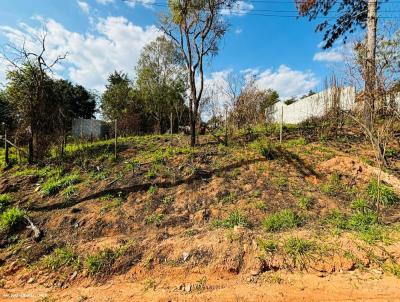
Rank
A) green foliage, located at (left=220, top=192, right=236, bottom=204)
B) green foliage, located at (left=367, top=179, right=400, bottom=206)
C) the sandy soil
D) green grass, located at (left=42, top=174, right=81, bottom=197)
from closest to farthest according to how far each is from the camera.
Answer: the sandy soil, green foliage, located at (left=367, top=179, right=400, bottom=206), green foliage, located at (left=220, top=192, right=236, bottom=204), green grass, located at (left=42, top=174, right=81, bottom=197)

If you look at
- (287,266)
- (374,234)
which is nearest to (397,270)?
(374,234)

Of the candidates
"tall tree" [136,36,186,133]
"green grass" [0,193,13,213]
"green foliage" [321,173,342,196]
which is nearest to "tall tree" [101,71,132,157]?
"tall tree" [136,36,186,133]

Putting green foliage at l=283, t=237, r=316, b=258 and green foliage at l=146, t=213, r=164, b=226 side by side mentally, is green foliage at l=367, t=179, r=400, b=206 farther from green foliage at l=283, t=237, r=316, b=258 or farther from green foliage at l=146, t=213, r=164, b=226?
green foliage at l=146, t=213, r=164, b=226

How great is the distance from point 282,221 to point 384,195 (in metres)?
2.40

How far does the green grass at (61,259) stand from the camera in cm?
442

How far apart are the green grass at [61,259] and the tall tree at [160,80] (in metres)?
15.2

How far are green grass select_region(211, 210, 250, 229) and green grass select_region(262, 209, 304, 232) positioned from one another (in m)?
0.35

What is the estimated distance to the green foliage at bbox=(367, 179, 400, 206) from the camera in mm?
5543

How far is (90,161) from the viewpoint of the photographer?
30.2 feet

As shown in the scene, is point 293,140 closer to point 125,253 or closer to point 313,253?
point 313,253

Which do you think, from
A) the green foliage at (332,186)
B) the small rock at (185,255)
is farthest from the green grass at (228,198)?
the green foliage at (332,186)

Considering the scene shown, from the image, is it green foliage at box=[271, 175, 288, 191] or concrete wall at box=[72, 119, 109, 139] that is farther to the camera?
concrete wall at box=[72, 119, 109, 139]

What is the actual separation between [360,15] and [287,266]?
962cm

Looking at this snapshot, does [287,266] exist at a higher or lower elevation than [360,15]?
lower
